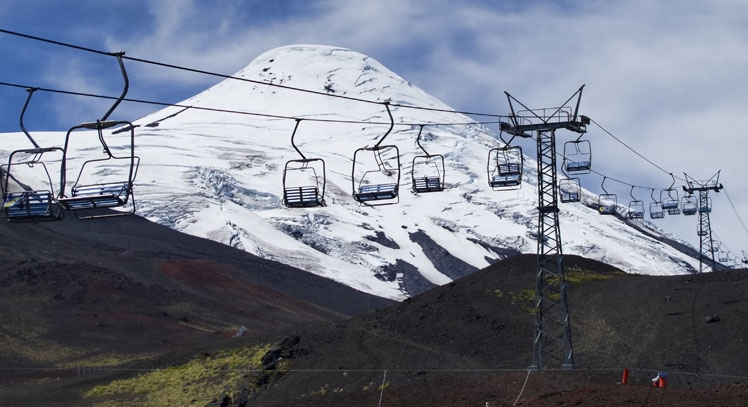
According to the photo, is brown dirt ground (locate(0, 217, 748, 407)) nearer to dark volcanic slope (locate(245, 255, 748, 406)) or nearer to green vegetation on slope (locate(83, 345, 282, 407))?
dark volcanic slope (locate(245, 255, 748, 406))

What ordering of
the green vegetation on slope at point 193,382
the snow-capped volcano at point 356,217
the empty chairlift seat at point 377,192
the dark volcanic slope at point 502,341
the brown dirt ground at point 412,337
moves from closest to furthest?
the empty chairlift seat at point 377,192, the brown dirt ground at point 412,337, the dark volcanic slope at point 502,341, the green vegetation on slope at point 193,382, the snow-capped volcano at point 356,217

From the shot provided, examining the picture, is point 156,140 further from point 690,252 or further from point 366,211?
point 690,252

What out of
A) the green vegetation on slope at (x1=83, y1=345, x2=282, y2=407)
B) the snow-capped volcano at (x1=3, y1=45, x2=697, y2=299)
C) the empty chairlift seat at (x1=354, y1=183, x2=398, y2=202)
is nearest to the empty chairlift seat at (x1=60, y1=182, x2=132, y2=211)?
the empty chairlift seat at (x1=354, y1=183, x2=398, y2=202)

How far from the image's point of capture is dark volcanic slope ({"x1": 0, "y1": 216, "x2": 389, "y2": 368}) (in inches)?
2667

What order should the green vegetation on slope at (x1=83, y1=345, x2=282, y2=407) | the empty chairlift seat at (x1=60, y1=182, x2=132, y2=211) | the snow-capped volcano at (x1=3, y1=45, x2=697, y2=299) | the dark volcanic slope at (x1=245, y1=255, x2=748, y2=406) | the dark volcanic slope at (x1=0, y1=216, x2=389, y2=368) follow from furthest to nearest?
the snow-capped volcano at (x1=3, y1=45, x2=697, y2=299) < the dark volcanic slope at (x1=0, y1=216, x2=389, y2=368) < the green vegetation on slope at (x1=83, y1=345, x2=282, y2=407) < the dark volcanic slope at (x1=245, y1=255, x2=748, y2=406) < the empty chairlift seat at (x1=60, y1=182, x2=132, y2=211)

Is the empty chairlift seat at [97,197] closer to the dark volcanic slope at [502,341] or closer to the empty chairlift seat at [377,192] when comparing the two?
the empty chairlift seat at [377,192]

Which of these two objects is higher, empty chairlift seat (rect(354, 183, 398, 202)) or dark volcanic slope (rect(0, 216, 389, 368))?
empty chairlift seat (rect(354, 183, 398, 202))

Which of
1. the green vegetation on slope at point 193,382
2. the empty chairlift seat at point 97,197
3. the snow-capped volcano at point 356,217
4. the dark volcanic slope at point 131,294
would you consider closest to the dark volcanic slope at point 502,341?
the green vegetation on slope at point 193,382

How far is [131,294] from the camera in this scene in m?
81.1

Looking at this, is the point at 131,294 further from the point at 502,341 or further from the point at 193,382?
the point at 502,341

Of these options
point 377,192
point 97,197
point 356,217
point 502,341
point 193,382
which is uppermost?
point 377,192

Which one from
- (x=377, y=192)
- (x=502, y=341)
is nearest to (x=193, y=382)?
(x=502, y=341)

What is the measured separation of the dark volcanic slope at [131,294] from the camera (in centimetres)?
6775

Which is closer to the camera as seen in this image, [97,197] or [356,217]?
[97,197]
